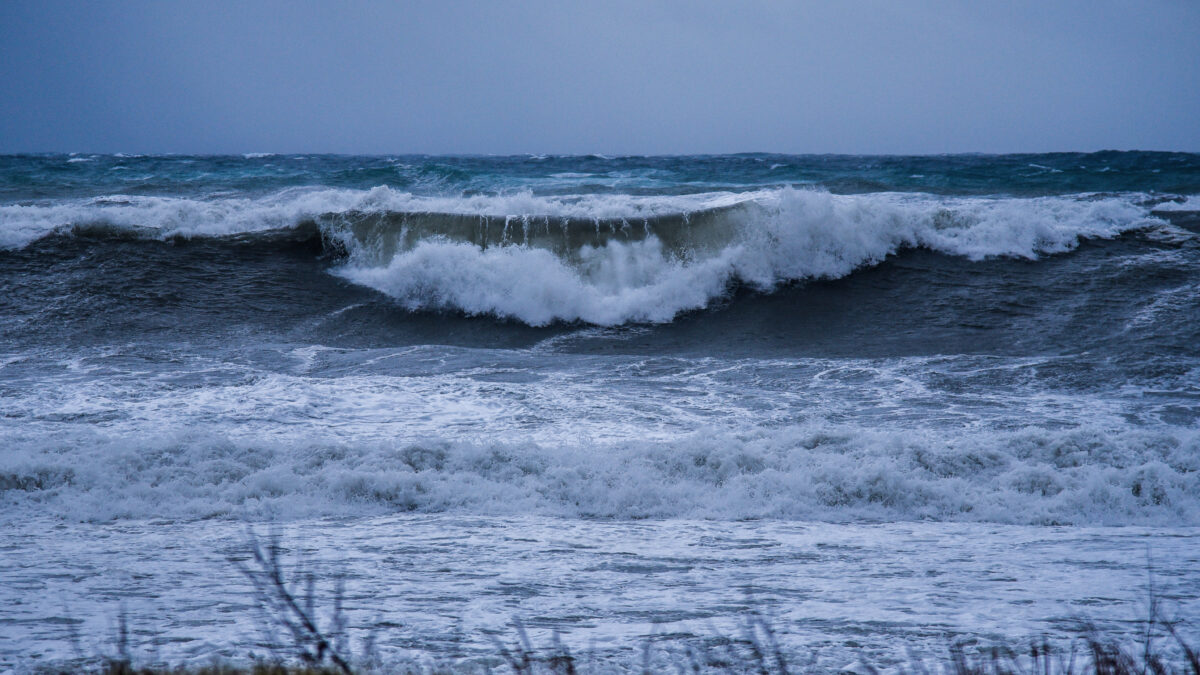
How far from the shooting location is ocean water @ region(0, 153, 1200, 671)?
148 inches

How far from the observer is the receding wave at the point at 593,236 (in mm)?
12234

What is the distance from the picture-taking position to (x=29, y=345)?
32.0 feet

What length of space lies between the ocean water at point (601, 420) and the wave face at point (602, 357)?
5 centimetres

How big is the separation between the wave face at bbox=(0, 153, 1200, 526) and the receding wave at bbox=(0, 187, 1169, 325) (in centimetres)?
6

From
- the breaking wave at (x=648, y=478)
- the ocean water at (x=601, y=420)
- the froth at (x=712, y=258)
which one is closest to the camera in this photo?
the ocean water at (x=601, y=420)

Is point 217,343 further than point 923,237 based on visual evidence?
No

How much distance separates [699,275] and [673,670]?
9.98m

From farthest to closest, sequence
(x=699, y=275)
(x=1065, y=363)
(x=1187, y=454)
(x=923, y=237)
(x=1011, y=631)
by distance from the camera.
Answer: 1. (x=923, y=237)
2. (x=699, y=275)
3. (x=1065, y=363)
4. (x=1187, y=454)
5. (x=1011, y=631)

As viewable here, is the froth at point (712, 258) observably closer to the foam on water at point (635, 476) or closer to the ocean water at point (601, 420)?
the ocean water at point (601, 420)

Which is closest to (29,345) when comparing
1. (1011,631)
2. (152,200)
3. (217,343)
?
(217,343)

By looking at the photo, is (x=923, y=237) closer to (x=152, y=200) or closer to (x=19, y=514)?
(x=19, y=514)

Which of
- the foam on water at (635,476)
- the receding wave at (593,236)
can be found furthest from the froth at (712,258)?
the foam on water at (635,476)

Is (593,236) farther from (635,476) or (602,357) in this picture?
(635,476)

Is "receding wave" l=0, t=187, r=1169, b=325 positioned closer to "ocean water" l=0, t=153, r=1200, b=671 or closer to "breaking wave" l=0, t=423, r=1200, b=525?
"ocean water" l=0, t=153, r=1200, b=671
